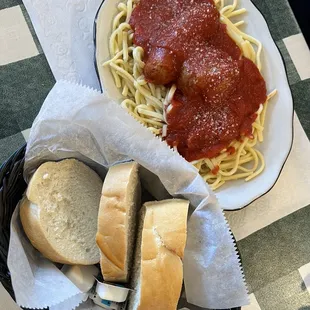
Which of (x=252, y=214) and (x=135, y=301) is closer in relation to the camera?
(x=135, y=301)

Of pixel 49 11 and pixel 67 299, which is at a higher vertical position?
pixel 49 11

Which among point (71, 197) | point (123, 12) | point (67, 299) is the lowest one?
point (67, 299)

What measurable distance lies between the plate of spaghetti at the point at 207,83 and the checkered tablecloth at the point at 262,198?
13 cm

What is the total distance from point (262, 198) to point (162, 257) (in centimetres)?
61

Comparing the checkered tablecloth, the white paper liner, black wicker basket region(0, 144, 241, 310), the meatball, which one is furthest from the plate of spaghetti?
black wicker basket region(0, 144, 241, 310)

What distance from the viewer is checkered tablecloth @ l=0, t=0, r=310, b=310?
64.4 inches

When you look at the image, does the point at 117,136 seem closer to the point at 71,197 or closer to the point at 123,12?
the point at 71,197

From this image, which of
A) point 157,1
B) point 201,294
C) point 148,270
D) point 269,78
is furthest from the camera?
point 269,78

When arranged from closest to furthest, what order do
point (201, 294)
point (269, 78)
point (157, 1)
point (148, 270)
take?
point (148, 270) → point (201, 294) → point (157, 1) → point (269, 78)

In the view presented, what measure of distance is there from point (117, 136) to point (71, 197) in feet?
0.71

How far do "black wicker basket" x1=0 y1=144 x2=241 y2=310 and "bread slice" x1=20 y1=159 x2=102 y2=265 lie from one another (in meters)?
0.04

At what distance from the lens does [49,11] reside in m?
1.67

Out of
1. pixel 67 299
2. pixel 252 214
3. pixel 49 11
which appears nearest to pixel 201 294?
pixel 67 299

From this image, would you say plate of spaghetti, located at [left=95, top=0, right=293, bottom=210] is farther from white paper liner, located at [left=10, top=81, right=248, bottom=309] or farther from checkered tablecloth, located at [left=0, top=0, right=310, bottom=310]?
white paper liner, located at [left=10, top=81, right=248, bottom=309]
